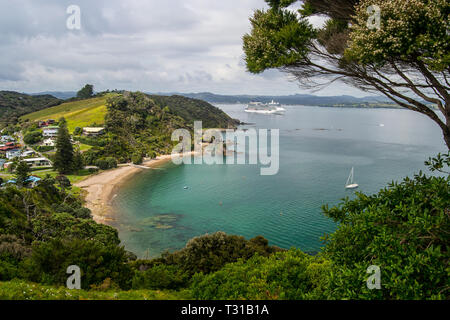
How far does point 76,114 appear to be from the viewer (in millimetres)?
81812

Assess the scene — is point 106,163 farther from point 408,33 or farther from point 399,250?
point 399,250

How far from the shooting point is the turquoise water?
28547 mm

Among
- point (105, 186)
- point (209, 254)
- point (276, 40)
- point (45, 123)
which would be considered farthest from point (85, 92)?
point (276, 40)

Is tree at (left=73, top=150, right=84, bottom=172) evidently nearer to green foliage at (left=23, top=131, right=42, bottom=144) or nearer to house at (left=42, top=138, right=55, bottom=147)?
house at (left=42, top=138, right=55, bottom=147)

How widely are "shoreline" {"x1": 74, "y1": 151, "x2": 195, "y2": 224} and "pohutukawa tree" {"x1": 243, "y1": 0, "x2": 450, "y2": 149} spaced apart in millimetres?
29893

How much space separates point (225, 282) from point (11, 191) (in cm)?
2779

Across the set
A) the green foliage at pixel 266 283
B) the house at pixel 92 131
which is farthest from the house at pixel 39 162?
the green foliage at pixel 266 283

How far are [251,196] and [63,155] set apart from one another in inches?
1314

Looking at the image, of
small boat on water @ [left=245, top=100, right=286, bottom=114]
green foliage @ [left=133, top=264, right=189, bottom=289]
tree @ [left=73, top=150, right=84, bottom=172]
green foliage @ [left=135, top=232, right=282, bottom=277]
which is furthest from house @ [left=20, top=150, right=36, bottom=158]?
small boat on water @ [left=245, top=100, right=286, bottom=114]

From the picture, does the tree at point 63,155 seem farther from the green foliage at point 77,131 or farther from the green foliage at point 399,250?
the green foliage at point 399,250

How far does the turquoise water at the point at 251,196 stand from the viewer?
28.5 m

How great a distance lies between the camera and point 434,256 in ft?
11.1

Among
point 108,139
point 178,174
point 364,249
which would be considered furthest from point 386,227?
point 108,139
